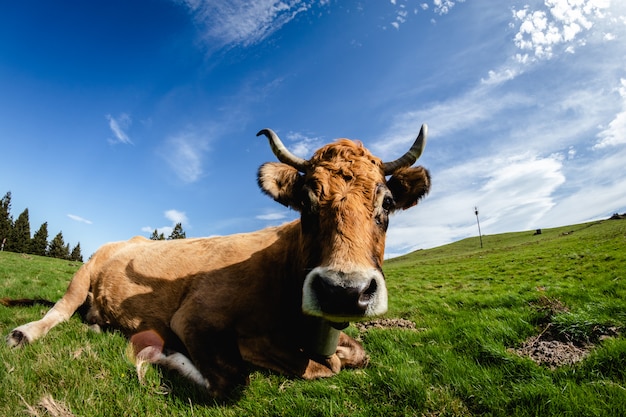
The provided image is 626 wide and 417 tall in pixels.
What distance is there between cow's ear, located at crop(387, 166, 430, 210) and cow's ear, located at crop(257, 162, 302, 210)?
1356 mm

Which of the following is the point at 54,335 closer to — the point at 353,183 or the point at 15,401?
the point at 15,401

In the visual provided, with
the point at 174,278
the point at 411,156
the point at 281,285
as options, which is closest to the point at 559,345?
the point at 411,156

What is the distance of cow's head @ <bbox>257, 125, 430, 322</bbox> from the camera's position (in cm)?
275

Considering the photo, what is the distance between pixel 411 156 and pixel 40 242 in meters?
100

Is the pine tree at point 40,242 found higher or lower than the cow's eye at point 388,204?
higher

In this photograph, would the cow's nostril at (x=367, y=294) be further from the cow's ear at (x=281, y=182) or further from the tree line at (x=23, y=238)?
the tree line at (x=23, y=238)

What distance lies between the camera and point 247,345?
162 inches

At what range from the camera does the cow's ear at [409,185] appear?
471 centimetres

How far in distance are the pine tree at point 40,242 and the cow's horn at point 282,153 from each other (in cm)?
9573

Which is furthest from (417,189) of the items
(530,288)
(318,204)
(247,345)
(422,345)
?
(530,288)

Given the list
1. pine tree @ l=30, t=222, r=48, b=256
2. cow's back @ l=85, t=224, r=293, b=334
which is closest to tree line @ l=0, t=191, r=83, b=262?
pine tree @ l=30, t=222, r=48, b=256

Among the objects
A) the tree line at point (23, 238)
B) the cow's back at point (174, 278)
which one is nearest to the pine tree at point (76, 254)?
the tree line at point (23, 238)

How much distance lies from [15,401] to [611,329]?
700cm

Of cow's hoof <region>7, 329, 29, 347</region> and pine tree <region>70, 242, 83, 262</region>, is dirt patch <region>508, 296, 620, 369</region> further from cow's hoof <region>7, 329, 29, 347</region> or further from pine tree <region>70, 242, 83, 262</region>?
pine tree <region>70, 242, 83, 262</region>
